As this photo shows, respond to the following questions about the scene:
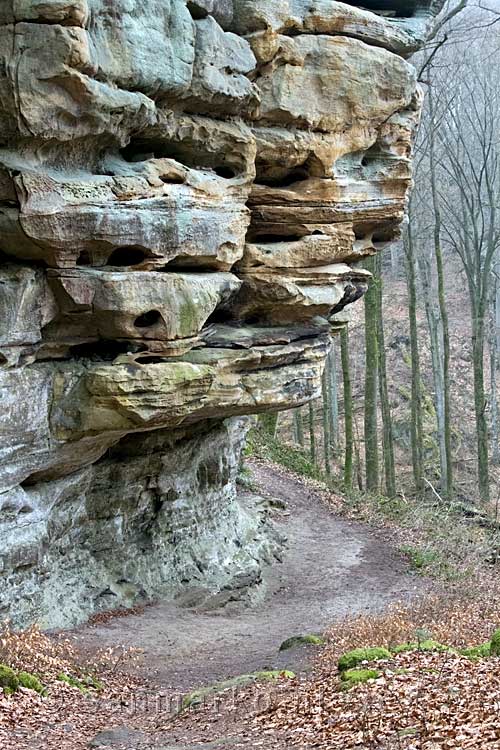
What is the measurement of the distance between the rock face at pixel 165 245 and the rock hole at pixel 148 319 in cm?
7

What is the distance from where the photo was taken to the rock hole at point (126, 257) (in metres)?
12.2

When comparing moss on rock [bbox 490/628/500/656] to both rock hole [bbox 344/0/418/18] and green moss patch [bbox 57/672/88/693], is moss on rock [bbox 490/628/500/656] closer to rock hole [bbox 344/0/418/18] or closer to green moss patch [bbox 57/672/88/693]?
green moss patch [bbox 57/672/88/693]

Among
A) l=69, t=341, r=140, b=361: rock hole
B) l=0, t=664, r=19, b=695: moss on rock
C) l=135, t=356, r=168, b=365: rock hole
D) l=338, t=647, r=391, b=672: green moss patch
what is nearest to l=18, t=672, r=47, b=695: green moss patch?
l=0, t=664, r=19, b=695: moss on rock

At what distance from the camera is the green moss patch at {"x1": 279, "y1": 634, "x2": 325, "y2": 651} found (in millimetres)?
12180

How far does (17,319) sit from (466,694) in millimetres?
7616

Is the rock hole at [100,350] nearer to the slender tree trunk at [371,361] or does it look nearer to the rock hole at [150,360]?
the rock hole at [150,360]

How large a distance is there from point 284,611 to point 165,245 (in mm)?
7630

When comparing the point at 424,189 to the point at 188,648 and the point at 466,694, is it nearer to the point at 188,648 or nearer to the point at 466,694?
the point at 188,648

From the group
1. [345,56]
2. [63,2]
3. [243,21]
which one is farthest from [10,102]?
[345,56]

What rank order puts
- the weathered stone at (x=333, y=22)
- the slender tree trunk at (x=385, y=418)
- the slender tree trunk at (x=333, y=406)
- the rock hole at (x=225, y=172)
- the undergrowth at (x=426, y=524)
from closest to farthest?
the weathered stone at (x=333, y=22), the rock hole at (x=225, y=172), the undergrowth at (x=426, y=524), the slender tree trunk at (x=385, y=418), the slender tree trunk at (x=333, y=406)

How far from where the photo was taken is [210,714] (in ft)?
29.9

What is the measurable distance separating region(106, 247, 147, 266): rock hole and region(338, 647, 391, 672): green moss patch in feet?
20.9

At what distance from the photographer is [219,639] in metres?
13.6

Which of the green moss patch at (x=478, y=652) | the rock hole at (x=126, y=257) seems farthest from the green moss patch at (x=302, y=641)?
the rock hole at (x=126, y=257)
